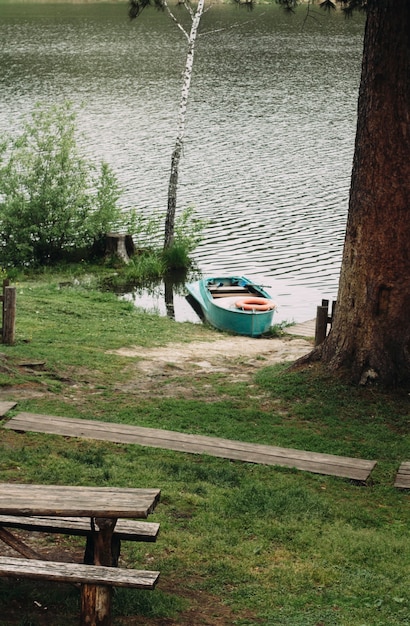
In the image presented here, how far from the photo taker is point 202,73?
49438 mm

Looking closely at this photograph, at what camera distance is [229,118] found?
39719 mm

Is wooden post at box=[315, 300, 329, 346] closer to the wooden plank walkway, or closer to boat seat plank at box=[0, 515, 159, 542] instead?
the wooden plank walkway

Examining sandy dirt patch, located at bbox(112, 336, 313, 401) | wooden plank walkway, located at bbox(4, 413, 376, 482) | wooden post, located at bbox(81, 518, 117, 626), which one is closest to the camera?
wooden post, located at bbox(81, 518, 117, 626)

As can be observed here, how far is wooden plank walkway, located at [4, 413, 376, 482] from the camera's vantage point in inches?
348

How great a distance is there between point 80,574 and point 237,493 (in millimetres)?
2923

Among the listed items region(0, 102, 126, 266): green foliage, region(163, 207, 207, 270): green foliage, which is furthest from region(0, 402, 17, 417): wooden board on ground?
region(163, 207, 207, 270): green foliage

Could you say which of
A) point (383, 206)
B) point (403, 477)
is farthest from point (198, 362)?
point (403, 477)

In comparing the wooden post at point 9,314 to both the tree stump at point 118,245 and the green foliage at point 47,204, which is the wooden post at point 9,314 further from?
the tree stump at point 118,245

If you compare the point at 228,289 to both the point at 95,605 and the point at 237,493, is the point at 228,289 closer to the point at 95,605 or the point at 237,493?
the point at 237,493

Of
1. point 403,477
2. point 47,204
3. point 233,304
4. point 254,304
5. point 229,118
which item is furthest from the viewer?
point 229,118

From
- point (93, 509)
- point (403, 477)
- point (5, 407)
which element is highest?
point (93, 509)

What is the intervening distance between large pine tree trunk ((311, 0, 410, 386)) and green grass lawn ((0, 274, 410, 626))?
1.62ft

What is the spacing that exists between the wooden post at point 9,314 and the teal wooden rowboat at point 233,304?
654 centimetres

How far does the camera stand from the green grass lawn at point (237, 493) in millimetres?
5906
